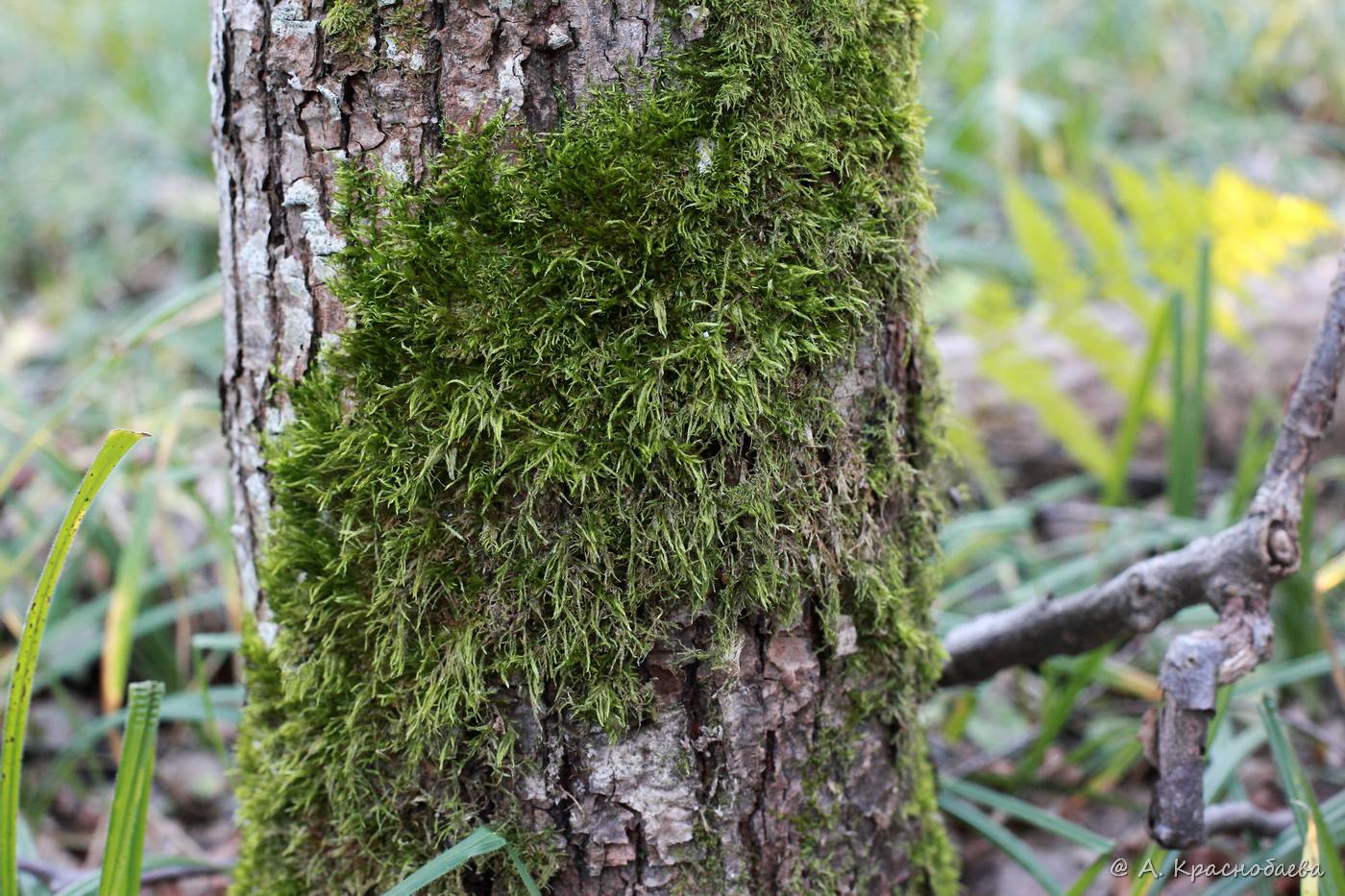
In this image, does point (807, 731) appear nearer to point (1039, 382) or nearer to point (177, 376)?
point (1039, 382)

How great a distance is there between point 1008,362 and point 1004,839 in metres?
1.33

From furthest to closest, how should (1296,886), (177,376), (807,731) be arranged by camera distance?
1. (177,376)
2. (1296,886)
3. (807,731)

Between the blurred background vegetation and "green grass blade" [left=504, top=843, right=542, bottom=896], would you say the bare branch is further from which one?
"green grass blade" [left=504, top=843, right=542, bottom=896]

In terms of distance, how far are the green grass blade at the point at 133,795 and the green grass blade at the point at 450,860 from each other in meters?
0.24

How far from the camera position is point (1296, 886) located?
52.8 inches

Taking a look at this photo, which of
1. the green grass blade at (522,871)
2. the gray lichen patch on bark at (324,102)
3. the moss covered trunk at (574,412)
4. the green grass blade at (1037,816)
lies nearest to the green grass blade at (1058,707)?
the green grass blade at (1037,816)

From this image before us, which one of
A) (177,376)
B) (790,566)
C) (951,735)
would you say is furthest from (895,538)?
(177,376)

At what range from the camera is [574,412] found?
75 cm

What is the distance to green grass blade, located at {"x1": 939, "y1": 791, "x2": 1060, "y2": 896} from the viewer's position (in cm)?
118

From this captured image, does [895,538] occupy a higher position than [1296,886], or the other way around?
[895,538]

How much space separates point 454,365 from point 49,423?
1.27m

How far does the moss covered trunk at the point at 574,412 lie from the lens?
2.41 ft

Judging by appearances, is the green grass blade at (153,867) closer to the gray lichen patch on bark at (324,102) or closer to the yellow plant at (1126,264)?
the gray lichen patch on bark at (324,102)

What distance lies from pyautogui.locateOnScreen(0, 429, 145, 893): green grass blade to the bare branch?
984 millimetres
